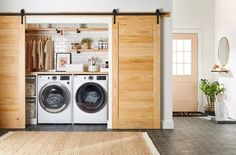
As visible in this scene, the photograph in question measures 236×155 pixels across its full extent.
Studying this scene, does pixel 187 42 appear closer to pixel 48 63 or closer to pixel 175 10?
pixel 175 10

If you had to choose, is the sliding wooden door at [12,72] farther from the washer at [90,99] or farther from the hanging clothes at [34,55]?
the washer at [90,99]

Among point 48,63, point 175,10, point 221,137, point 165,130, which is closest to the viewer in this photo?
point 221,137

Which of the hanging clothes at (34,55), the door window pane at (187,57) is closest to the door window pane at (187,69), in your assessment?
the door window pane at (187,57)

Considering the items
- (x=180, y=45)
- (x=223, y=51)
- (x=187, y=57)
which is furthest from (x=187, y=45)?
(x=223, y=51)

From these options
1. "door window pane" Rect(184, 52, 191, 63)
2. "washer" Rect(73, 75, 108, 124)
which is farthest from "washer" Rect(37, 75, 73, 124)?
"door window pane" Rect(184, 52, 191, 63)

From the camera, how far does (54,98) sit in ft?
26.1

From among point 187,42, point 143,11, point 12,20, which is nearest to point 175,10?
Result: point 187,42

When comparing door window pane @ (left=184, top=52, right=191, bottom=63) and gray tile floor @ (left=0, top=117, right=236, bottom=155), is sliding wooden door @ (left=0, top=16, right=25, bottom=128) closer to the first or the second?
gray tile floor @ (left=0, top=117, right=236, bottom=155)

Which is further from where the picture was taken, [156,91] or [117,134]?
[156,91]

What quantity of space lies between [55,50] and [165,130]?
123 inches

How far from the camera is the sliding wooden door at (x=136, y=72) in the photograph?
7.37 m

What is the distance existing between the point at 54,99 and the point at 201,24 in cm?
425

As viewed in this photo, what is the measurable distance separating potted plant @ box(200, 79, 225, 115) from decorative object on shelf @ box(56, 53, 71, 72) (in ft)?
10.6

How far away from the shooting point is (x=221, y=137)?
6.60m
